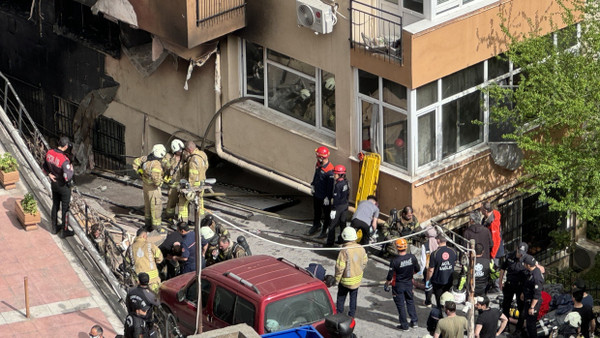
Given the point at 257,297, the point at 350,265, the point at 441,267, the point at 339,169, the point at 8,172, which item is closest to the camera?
the point at 257,297

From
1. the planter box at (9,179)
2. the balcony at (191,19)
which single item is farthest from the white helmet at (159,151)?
the planter box at (9,179)

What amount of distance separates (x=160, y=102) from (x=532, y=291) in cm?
1055

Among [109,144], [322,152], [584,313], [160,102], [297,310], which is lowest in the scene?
[109,144]

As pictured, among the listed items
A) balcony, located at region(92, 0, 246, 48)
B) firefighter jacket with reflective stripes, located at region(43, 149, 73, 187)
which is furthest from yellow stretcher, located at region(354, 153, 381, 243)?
firefighter jacket with reflective stripes, located at region(43, 149, 73, 187)

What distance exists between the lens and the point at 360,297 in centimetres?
2323

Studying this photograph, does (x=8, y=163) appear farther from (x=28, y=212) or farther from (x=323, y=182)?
(x=323, y=182)

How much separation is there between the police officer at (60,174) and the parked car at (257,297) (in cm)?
346

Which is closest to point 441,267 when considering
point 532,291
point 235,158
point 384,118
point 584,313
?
point 532,291

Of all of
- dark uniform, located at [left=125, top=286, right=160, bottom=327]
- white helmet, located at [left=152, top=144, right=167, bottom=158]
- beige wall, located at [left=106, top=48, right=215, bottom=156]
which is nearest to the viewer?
dark uniform, located at [left=125, top=286, right=160, bottom=327]

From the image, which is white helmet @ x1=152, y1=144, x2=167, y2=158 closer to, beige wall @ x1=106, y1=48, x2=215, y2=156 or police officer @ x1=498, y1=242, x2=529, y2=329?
beige wall @ x1=106, y1=48, x2=215, y2=156

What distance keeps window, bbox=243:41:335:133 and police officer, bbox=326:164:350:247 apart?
1.91 m

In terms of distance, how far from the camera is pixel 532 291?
21.4 m

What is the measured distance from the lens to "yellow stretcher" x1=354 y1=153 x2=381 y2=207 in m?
24.6

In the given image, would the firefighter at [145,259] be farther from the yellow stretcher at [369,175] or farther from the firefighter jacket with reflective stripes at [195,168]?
the yellow stretcher at [369,175]
